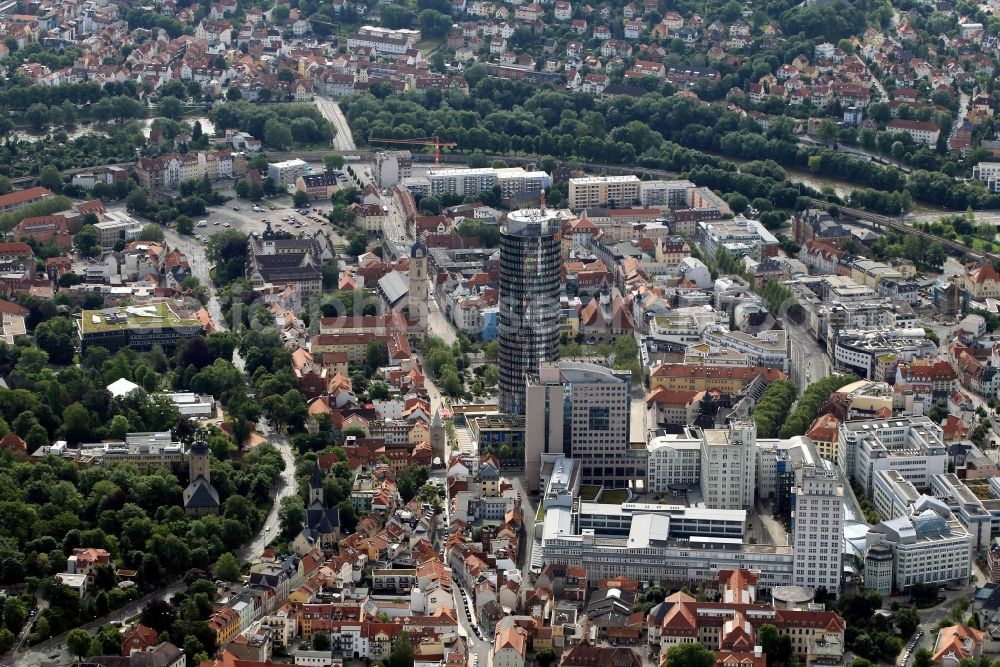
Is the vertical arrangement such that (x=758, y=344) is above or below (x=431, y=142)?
below

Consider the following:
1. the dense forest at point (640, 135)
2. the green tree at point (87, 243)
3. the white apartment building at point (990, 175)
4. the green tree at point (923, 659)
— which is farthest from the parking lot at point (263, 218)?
the green tree at point (923, 659)

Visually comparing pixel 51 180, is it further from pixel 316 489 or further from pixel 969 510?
pixel 969 510

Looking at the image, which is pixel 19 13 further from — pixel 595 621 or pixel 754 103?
pixel 595 621

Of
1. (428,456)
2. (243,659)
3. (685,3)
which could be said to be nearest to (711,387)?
(428,456)

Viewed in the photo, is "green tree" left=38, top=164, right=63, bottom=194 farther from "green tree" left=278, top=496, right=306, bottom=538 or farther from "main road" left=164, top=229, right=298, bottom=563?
"green tree" left=278, top=496, right=306, bottom=538

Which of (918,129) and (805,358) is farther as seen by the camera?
(918,129)

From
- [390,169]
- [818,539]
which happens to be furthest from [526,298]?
[390,169]

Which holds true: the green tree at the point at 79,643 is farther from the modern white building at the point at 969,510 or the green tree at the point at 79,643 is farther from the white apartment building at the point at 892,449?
the modern white building at the point at 969,510

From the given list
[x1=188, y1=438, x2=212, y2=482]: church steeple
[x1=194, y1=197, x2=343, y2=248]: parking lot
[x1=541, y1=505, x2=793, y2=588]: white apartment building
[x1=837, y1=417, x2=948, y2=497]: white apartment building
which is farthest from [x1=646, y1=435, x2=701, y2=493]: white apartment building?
[x1=194, y1=197, x2=343, y2=248]: parking lot
